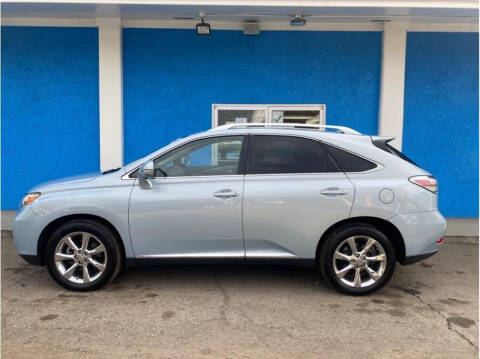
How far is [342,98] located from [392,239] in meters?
4.20

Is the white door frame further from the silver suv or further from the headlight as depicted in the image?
the headlight

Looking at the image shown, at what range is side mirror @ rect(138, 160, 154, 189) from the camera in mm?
4504

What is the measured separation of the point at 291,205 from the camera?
4484 millimetres

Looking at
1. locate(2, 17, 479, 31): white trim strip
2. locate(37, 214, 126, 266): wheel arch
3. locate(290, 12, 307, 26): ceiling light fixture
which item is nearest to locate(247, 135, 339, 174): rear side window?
locate(37, 214, 126, 266): wheel arch

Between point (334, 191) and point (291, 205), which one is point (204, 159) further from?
point (334, 191)

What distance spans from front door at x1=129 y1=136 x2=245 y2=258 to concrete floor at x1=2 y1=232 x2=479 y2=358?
1.71 ft

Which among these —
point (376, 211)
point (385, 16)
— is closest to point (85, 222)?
point (376, 211)

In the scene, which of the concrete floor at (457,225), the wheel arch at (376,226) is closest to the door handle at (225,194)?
the wheel arch at (376,226)

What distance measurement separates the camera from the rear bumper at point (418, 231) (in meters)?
4.50

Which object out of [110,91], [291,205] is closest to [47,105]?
[110,91]

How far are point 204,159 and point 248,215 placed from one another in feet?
2.58

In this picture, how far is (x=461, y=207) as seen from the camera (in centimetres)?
845

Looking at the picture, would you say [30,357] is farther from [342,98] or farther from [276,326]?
[342,98]

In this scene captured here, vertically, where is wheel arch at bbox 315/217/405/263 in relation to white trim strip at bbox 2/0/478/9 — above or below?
below
